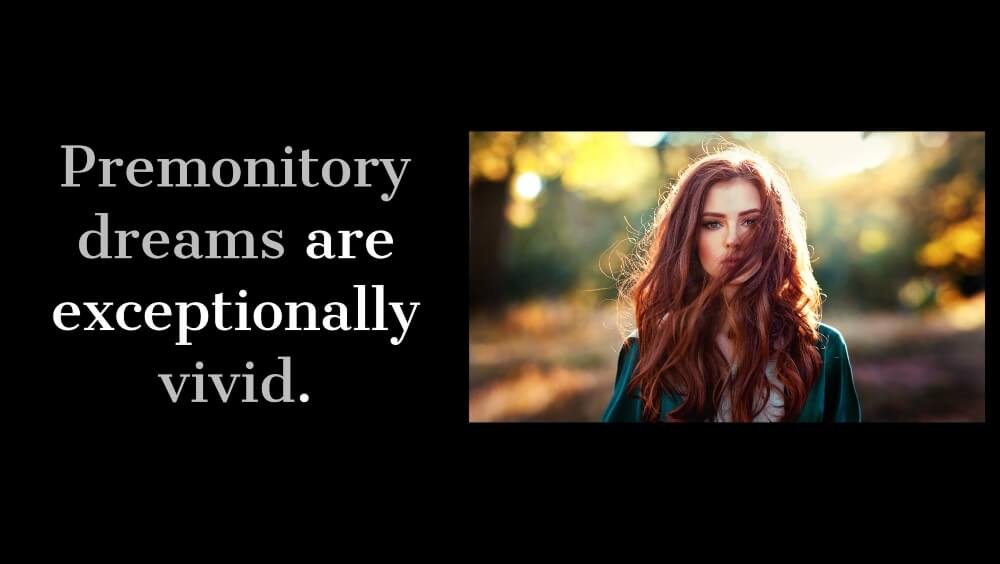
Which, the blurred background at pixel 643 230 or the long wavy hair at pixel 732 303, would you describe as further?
the blurred background at pixel 643 230

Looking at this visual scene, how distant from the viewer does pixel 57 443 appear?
3688 millimetres

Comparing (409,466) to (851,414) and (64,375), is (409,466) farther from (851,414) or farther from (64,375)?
(851,414)

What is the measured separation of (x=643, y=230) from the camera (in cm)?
349

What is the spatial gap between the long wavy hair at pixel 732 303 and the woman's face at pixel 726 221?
0.9 inches

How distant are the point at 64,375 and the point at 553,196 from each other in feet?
8.23

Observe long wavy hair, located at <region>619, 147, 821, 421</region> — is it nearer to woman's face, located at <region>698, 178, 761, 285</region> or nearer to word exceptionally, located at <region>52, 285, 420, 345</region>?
woman's face, located at <region>698, 178, 761, 285</region>

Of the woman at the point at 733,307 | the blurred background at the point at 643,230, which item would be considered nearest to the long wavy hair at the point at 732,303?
the woman at the point at 733,307

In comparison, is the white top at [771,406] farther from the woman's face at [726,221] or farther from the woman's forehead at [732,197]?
the woman's forehead at [732,197]

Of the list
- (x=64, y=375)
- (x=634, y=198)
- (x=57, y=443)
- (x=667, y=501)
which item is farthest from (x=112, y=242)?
(x=667, y=501)

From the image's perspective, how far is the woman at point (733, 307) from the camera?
338 centimetres

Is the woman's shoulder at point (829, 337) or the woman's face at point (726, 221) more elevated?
the woman's face at point (726, 221)

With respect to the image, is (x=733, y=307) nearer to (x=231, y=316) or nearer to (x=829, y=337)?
(x=829, y=337)

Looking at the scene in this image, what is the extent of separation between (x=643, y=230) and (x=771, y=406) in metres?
0.97

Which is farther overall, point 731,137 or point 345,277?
point 345,277
